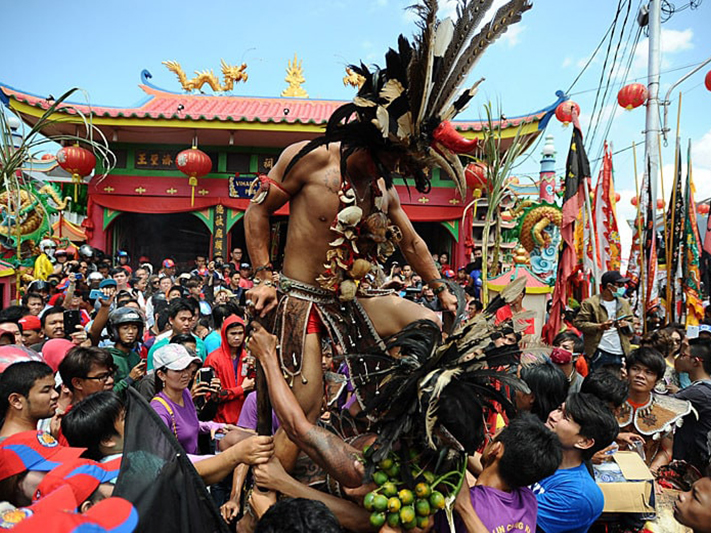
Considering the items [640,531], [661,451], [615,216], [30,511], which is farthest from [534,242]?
[30,511]

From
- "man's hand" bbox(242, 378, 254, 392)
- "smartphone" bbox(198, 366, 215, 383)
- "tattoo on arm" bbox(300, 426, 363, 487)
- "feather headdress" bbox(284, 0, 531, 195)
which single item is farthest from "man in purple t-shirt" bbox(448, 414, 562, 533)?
"smartphone" bbox(198, 366, 215, 383)

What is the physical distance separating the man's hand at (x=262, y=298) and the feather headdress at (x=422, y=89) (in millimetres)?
712

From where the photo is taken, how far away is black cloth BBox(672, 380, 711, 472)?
3291 millimetres

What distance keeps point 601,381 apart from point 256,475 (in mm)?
2178

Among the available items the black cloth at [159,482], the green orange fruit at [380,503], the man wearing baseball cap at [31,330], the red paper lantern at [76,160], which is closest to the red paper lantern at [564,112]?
the man wearing baseball cap at [31,330]

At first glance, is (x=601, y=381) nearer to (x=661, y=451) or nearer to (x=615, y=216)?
(x=661, y=451)

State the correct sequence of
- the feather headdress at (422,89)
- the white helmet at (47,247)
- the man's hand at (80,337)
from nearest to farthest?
the feather headdress at (422,89) → the man's hand at (80,337) → the white helmet at (47,247)

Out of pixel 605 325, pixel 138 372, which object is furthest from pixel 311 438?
pixel 605 325

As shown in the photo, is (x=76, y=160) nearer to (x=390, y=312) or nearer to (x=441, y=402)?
(x=390, y=312)

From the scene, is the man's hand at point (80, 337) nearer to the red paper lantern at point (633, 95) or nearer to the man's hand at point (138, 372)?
the man's hand at point (138, 372)

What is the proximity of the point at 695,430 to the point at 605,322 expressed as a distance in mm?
2180

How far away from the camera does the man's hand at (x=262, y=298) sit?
2.39 meters

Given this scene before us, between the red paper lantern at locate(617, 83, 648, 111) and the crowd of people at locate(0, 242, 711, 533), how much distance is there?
5869 millimetres

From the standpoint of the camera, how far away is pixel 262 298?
7.88 feet
